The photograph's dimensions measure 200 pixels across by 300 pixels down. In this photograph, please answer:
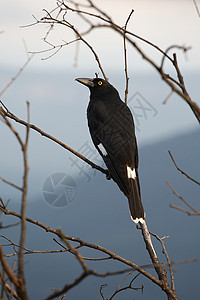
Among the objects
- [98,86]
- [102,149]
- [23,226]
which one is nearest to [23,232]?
[23,226]

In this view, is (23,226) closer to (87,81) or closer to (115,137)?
(115,137)

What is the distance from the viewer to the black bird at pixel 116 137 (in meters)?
2.89

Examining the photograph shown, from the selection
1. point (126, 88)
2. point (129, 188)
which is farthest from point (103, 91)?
point (129, 188)

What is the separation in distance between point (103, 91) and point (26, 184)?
2.62m

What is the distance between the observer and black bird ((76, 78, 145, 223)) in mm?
2889

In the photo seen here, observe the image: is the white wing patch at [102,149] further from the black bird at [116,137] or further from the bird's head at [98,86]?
the bird's head at [98,86]

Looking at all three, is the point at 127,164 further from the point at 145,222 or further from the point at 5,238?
the point at 5,238

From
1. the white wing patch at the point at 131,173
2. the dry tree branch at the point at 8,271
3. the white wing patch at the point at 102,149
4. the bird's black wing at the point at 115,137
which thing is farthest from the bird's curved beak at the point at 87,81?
the dry tree branch at the point at 8,271

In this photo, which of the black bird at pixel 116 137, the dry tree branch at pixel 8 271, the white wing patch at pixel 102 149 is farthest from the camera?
the white wing patch at pixel 102 149

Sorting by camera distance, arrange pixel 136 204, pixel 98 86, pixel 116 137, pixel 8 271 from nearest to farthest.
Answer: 1. pixel 8 271
2. pixel 136 204
3. pixel 116 137
4. pixel 98 86

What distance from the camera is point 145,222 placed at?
264 centimetres

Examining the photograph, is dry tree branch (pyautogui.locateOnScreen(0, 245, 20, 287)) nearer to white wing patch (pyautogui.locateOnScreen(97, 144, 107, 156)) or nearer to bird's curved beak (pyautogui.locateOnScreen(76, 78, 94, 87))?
white wing patch (pyautogui.locateOnScreen(97, 144, 107, 156))

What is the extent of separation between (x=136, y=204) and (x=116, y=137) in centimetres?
56

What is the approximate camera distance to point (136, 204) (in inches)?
112
